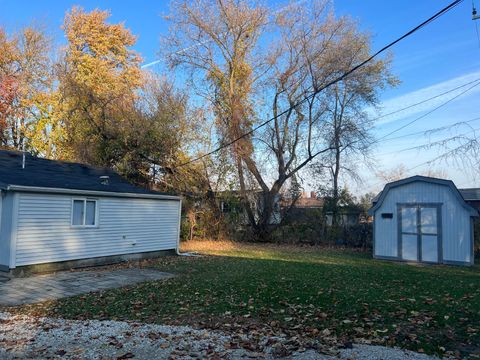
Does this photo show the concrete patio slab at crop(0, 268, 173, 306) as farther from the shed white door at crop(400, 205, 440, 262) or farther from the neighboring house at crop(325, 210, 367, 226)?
the neighboring house at crop(325, 210, 367, 226)

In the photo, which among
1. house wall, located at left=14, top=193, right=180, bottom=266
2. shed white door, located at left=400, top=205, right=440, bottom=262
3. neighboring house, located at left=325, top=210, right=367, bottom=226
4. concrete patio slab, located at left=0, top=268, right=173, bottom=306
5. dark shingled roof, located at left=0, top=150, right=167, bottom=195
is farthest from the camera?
neighboring house, located at left=325, top=210, right=367, bottom=226

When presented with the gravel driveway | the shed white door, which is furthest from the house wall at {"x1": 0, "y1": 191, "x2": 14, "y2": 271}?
the shed white door

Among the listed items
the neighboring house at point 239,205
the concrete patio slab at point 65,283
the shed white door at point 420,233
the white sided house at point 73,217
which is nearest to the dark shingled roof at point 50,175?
the white sided house at point 73,217

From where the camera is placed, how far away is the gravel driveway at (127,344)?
4.35 m

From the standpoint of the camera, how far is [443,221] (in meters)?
13.8

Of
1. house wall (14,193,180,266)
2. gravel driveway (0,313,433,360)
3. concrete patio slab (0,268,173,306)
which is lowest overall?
concrete patio slab (0,268,173,306)

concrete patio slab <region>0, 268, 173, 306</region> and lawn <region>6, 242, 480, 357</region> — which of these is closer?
lawn <region>6, 242, 480, 357</region>

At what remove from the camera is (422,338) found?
15.9 feet

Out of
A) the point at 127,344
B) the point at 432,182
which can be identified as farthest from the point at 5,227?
the point at 432,182

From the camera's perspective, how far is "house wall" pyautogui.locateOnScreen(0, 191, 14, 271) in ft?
33.7

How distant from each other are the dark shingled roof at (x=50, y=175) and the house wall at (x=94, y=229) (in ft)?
1.28

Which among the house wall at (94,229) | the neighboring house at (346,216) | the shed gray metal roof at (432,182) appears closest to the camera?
the house wall at (94,229)

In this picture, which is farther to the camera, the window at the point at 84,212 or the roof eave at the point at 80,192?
the window at the point at 84,212

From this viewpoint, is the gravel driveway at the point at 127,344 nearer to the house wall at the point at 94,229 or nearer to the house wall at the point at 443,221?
the house wall at the point at 94,229
